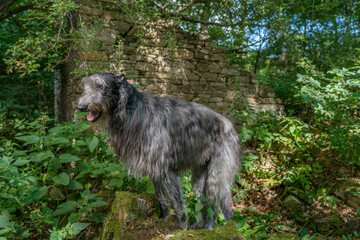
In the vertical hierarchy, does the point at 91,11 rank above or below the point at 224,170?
above

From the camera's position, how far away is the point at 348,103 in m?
4.46

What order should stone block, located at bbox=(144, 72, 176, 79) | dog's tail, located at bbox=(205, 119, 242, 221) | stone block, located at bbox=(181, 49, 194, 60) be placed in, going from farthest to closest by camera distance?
stone block, located at bbox=(181, 49, 194, 60) → stone block, located at bbox=(144, 72, 176, 79) → dog's tail, located at bbox=(205, 119, 242, 221)

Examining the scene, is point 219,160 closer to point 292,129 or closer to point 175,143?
point 175,143

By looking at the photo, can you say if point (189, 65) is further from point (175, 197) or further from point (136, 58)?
point (175, 197)

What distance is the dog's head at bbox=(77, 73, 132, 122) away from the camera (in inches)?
81.7

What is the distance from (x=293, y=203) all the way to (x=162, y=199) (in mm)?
3467

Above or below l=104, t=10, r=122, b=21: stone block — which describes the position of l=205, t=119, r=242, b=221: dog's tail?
below

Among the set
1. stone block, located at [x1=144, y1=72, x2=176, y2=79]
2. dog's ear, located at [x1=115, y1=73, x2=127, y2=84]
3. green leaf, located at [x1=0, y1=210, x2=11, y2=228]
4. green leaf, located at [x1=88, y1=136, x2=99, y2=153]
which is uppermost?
stone block, located at [x1=144, y1=72, x2=176, y2=79]

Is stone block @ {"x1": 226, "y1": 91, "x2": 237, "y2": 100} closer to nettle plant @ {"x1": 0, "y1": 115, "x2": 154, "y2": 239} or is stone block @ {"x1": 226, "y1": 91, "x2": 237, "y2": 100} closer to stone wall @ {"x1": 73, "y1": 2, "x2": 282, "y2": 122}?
stone wall @ {"x1": 73, "y1": 2, "x2": 282, "y2": 122}

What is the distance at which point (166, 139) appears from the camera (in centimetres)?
238

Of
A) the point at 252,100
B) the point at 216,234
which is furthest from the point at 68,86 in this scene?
the point at 252,100

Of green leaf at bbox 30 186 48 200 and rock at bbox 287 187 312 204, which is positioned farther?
rock at bbox 287 187 312 204

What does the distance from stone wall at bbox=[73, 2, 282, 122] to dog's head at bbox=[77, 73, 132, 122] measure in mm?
2107

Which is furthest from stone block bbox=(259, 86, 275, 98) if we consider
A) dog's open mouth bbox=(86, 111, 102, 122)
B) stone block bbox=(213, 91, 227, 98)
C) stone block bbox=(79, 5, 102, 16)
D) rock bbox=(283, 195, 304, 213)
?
dog's open mouth bbox=(86, 111, 102, 122)
